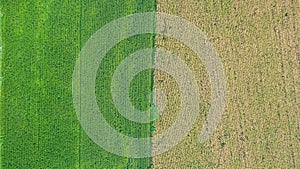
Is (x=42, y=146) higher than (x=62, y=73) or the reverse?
the reverse

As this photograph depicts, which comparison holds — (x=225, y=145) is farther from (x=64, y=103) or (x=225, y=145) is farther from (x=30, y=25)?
(x=30, y=25)

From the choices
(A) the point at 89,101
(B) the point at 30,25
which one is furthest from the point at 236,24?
(B) the point at 30,25

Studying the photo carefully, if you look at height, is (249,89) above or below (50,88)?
below

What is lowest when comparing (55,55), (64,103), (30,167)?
(30,167)
